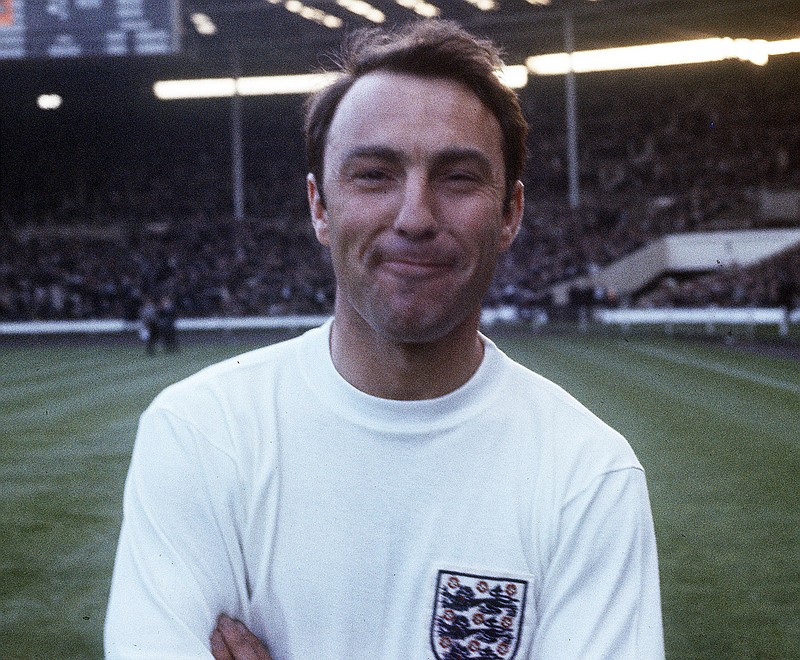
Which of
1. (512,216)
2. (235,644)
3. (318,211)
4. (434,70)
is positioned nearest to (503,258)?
(512,216)

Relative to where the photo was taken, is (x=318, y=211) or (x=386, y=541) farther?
(x=318, y=211)

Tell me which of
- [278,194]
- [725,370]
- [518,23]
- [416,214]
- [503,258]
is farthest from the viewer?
[278,194]

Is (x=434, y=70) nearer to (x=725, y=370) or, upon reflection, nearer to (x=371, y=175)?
(x=371, y=175)

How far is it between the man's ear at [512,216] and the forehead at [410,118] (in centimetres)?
21

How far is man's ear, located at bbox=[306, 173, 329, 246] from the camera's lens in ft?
8.59

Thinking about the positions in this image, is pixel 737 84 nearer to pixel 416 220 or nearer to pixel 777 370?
pixel 777 370

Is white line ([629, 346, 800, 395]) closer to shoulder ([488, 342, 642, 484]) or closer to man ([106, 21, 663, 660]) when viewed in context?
shoulder ([488, 342, 642, 484])

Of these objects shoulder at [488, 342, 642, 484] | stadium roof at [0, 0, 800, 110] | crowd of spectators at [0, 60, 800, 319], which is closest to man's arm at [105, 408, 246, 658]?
shoulder at [488, 342, 642, 484]

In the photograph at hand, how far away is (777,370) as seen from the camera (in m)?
18.1

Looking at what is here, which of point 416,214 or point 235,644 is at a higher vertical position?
point 416,214

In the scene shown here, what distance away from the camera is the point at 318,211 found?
266 cm

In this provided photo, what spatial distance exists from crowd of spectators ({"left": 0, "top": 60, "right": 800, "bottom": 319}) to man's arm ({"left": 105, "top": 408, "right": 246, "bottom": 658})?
30.9 metres

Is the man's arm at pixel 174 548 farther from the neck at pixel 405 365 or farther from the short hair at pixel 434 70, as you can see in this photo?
the short hair at pixel 434 70

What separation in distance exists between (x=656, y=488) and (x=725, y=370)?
387 inches
